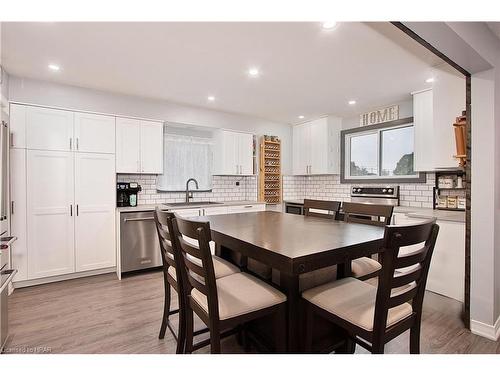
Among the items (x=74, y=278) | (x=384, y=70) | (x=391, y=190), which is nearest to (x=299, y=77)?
(x=384, y=70)

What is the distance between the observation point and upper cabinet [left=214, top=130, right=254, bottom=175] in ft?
14.5

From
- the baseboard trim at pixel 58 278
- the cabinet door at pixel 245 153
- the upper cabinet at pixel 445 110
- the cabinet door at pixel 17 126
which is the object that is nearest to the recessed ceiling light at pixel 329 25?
the upper cabinet at pixel 445 110

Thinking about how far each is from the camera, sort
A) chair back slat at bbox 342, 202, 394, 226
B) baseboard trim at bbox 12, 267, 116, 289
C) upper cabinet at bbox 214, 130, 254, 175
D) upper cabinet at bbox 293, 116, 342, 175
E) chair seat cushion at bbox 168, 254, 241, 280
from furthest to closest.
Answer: upper cabinet at bbox 293, 116, 342, 175 → upper cabinet at bbox 214, 130, 254, 175 → baseboard trim at bbox 12, 267, 116, 289 → chair back slat at bbox 342, 202, 394, 226 → chair seat cushion at bbox 168, 254, 241, 280

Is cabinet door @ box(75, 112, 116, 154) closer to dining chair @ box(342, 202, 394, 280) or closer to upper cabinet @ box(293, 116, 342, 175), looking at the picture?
dining chair @ box(342, 202, 394, 280)

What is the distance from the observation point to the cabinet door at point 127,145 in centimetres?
350

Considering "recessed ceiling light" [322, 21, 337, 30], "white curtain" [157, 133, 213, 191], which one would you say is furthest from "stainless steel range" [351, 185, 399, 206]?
"recessed ceiling light" [322, 21, 337, 30]

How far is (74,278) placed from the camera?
327 cm

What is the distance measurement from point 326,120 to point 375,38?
2408 mm

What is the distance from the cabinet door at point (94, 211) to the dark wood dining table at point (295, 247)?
2.21 m

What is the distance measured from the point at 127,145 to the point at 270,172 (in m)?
2.52

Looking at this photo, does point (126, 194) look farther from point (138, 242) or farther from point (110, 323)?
point (110, 323)

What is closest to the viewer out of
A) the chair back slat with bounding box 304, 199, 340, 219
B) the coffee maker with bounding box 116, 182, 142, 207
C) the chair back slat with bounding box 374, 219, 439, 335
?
the chair back slat with bounding box 374, 219, 439, 335

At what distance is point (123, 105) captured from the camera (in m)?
3.57
